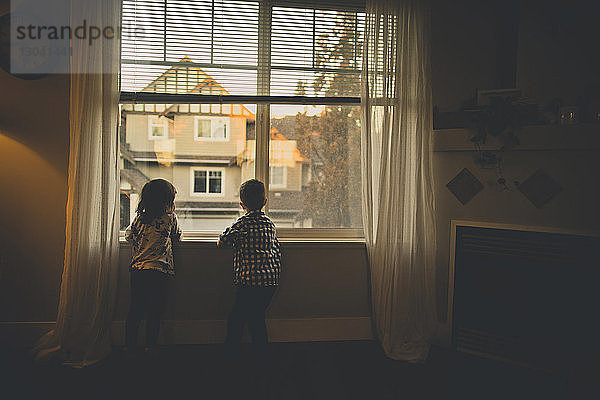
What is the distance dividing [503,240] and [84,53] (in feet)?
9.04

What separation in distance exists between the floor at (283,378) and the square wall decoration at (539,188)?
0.98 meters

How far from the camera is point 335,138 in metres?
2.96

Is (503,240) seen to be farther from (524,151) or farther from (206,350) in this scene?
(206,350)

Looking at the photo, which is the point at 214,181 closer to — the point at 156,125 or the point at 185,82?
the point at 156,125

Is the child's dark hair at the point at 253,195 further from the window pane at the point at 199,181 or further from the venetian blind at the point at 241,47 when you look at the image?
the venetian blind at the point at 241,47

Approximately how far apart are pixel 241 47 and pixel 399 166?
4.26 ft

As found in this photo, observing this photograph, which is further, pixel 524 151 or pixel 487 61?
pixel 487 61

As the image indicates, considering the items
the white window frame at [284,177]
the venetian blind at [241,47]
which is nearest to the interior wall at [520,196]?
the venetian blind at [241,47]

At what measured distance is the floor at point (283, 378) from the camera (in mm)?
2164

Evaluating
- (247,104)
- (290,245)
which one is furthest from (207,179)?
(290,245)

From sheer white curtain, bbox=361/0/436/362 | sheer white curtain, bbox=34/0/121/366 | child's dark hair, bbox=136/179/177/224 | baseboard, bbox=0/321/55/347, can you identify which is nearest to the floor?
baseboard, bbox=0/321/55/347

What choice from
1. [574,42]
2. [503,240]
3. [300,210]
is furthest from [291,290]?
[574,42]

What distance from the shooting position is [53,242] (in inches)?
105

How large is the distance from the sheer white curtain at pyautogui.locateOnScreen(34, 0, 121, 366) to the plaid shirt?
30.9 inches
